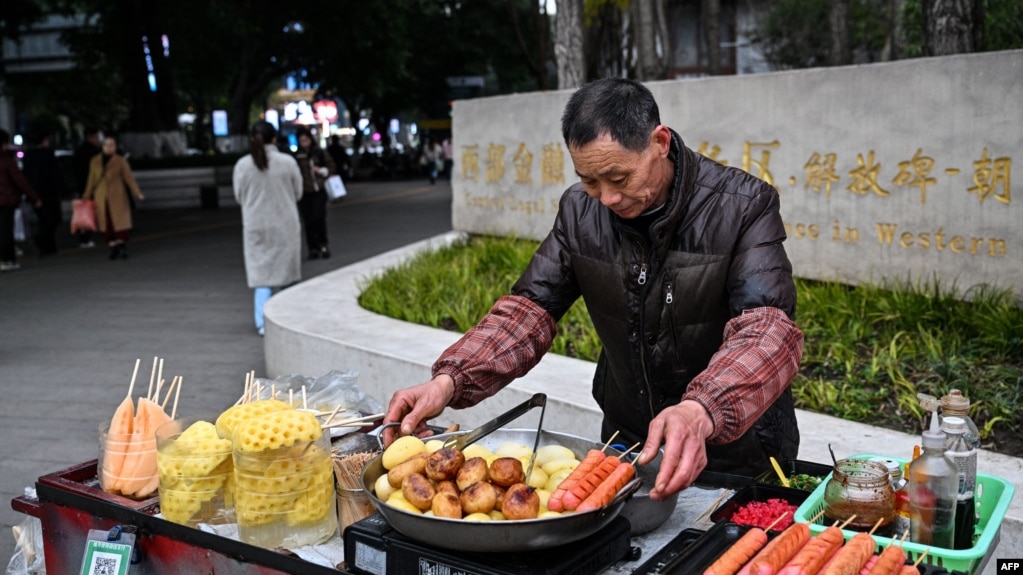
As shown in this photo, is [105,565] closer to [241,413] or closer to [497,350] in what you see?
[241,413]

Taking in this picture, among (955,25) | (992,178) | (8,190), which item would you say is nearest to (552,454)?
(992,178)

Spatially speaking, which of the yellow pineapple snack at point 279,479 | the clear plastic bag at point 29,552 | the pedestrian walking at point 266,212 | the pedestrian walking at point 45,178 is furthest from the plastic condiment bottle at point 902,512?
the pedestrian walking at point 45,178

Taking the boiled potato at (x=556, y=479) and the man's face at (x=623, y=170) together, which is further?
the man's face at (x=623, y=170)

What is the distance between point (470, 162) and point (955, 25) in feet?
17.3

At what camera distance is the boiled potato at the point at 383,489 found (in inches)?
87.9

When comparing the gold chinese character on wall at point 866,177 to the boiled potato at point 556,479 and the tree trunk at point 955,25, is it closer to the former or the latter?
the tree trunk at point 955,25

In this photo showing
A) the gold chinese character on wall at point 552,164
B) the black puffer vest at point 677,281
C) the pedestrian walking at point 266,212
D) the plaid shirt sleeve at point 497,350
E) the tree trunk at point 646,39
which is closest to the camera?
the black puffer vest at point 677,281

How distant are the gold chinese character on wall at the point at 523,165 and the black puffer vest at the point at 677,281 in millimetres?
7114

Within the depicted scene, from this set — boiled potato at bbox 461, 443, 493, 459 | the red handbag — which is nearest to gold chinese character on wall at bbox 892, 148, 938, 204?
boiled potato at bbox 461, 443, 493, 459

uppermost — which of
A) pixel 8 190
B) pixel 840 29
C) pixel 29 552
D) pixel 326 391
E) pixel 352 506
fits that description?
pixel 840 29

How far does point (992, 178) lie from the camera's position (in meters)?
6.35

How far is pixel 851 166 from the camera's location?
23.5 feet

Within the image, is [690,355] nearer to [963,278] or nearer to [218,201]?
[963,278]

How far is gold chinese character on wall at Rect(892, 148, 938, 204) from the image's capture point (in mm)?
6680
